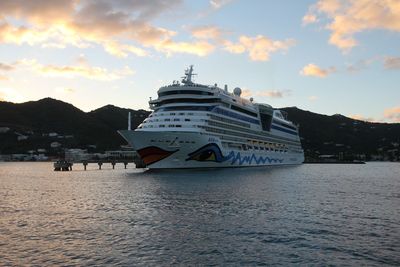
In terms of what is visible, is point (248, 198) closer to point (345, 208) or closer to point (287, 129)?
point (345, 208)

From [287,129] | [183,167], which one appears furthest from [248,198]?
[287,129]

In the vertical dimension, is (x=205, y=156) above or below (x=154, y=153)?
below

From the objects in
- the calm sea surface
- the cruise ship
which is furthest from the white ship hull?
the calm sea surface

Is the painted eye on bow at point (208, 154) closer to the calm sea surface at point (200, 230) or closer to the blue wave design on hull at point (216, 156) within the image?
the blue wave design on hull at point (216, 156)

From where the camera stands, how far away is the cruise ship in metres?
75.8

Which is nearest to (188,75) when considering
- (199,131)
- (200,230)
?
(199,131)

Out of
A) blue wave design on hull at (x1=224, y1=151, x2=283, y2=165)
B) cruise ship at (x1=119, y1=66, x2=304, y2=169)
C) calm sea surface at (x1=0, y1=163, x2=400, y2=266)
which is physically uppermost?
cruise ship at (x1=119, y1=66, x2=304, y2=169)

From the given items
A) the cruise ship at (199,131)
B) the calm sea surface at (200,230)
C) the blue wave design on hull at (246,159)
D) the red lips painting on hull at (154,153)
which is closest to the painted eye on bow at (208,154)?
the cruise ship at (199,131)

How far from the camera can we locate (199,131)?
7794cm

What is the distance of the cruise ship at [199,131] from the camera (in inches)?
2985

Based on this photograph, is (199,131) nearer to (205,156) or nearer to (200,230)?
(205,156)

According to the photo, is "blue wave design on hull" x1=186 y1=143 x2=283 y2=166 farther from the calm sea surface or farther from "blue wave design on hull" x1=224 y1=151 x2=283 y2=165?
the calm sea surface

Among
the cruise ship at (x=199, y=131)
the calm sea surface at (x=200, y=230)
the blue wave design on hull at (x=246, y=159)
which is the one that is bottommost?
the calm sea surface at (x=200, y=230)

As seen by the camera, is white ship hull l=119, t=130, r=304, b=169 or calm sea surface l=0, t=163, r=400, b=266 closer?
calm sea surface l=0, t=163, r=400, b=266
